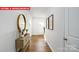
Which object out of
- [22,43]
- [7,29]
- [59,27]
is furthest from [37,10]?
[59,27]

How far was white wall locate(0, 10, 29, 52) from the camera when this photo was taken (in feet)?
4.18

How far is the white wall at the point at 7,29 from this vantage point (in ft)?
4.18

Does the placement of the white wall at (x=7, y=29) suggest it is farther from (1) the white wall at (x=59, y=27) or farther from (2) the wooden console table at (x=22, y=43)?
(1) the white wall at (x=59, y=27)

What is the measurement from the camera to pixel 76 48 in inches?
47.3

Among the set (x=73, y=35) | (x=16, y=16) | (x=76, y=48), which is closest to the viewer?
(x=76, y=48)

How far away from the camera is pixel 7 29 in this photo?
4.36 ft

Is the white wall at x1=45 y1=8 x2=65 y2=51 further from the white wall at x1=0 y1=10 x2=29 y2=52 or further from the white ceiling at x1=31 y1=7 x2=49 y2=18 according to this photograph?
the white wall at x1=0 y1=10 x2=29 y2=52

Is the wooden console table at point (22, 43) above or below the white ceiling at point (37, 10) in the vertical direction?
below

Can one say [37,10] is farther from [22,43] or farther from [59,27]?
[59,27]

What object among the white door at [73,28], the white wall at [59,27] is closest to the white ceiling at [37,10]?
the white wall at [59,27]
